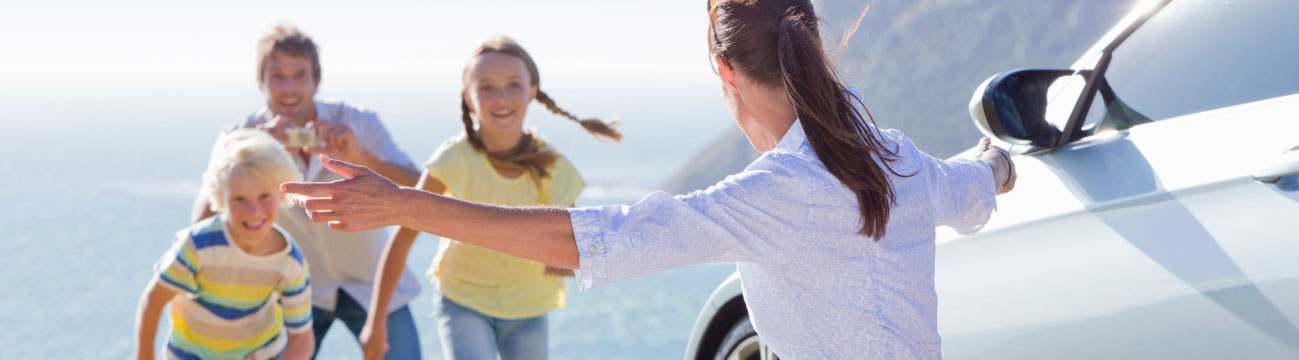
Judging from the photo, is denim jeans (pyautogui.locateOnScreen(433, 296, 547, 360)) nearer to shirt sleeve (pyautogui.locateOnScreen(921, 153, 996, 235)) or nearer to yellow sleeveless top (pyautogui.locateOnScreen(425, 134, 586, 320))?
yellow sleeveless top (pyautogui.locateOnScreen(425, 134, 586, 320))

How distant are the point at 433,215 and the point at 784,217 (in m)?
0.50

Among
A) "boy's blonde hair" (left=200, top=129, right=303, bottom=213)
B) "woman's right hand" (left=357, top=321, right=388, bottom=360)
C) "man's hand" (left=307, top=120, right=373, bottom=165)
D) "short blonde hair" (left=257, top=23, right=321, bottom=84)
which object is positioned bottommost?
"woman's right hand" (left=357, top=321, right=388, bottom=360)

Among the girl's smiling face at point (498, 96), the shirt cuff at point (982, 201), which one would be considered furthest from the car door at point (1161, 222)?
the girl's smiling face at point (498, 96)

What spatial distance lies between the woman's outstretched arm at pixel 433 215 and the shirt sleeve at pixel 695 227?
1.5 inches

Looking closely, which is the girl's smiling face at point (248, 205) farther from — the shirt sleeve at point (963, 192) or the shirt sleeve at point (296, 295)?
the shirt sleeve at point (963, 192)

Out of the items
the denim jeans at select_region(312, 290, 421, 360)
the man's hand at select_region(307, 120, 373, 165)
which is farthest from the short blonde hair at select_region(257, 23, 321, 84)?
the denim jeans at select_region(312, 290, 421, 360)

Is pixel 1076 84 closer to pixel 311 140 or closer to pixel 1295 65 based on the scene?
pixel 1295 65

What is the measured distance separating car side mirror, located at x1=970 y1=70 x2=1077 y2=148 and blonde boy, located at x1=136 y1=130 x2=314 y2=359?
6.27 feet

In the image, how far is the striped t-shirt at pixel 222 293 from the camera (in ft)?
10.4

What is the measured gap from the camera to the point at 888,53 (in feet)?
14.3

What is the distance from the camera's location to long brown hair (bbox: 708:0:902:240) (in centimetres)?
165

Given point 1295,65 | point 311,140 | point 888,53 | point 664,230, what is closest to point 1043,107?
point 1295,65

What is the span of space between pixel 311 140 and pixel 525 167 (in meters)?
0.72

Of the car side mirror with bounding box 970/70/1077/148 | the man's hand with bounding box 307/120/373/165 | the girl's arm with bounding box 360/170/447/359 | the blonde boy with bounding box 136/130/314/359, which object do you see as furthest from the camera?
the man's hand with bounding box 307/120/373/165
